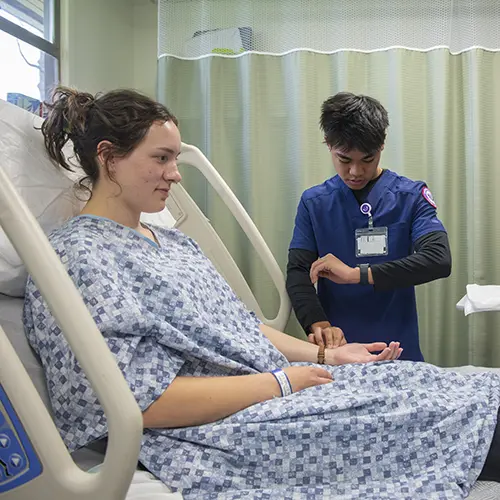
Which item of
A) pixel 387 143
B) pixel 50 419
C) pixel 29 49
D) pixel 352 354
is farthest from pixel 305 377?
pixel 29 49

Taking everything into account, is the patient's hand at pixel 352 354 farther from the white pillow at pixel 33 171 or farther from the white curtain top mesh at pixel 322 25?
the white curtain top mesh at pixel 322 25

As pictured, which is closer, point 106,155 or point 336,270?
point 106,155

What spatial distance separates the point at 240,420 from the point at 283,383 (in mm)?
136

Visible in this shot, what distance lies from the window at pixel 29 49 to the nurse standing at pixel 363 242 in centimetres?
111

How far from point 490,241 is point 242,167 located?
116cm

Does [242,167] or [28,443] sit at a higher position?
[242,167]

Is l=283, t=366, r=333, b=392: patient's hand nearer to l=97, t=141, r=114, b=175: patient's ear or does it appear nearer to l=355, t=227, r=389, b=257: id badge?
l=97, t=141, r=114, b=175: patient's ear

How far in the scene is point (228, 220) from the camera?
275 centimetres

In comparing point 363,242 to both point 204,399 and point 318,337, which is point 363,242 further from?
point 204,399

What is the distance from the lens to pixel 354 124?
1.79 m

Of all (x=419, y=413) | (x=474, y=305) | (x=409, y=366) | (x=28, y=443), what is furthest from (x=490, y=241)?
(x=28, y=443)

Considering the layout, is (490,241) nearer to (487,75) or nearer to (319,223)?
(487,75)

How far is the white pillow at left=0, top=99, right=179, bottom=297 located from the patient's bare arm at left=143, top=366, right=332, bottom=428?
56 centimetres

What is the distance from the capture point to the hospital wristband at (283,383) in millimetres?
1147
